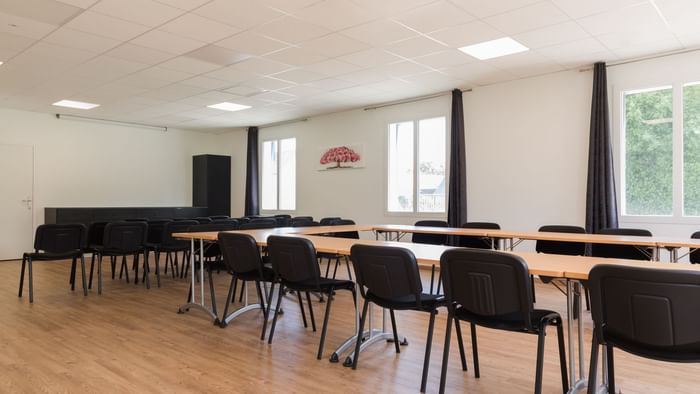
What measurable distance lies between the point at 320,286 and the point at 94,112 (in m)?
7.90

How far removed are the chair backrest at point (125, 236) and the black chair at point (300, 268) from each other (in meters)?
3.03

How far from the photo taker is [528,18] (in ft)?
15.2

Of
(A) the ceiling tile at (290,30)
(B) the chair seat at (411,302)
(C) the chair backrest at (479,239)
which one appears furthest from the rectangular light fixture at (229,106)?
(B) the chair seat at (411,302)

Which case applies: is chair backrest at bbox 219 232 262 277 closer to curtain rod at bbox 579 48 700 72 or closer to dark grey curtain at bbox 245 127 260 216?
curtain rod at bbox 579 48 700 72

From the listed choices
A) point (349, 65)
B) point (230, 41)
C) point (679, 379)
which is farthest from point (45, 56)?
point (679, 379)

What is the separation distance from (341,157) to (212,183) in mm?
3705

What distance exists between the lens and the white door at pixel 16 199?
893 cm

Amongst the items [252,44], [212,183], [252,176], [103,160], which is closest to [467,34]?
[252,44]

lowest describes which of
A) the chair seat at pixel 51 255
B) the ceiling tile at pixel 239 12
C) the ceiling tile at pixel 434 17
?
the chair seat at pixel 51 255

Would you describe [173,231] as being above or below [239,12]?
below

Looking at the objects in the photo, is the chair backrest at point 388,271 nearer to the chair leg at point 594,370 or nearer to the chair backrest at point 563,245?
the chair leg at point 594,370

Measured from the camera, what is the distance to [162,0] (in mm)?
4160

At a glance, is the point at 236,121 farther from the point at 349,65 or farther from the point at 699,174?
the point at 699,174

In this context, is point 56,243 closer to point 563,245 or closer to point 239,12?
point 239,12
